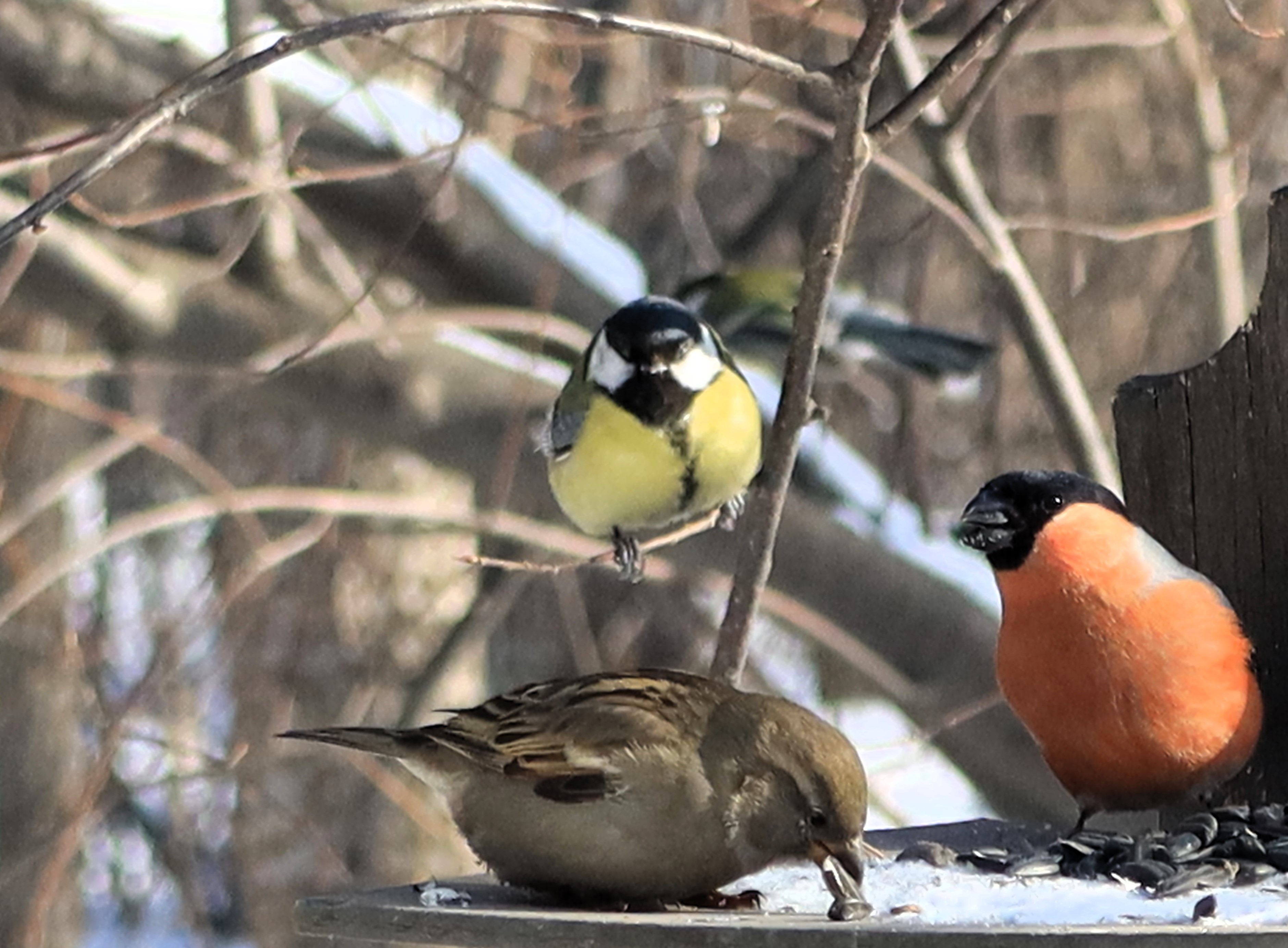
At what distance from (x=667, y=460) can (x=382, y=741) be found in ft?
5.17

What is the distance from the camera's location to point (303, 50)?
1939 millimetres

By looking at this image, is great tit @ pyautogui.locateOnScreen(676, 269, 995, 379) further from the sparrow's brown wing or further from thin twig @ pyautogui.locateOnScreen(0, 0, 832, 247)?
thin twig @ pyautogui.locateOnScreen(0, 0, 832, 247)

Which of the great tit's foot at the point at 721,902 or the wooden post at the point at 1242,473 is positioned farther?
the wooden post at the point at 1242,473

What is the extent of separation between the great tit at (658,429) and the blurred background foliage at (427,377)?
1.55 feet

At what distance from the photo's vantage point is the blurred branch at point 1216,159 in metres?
5.59

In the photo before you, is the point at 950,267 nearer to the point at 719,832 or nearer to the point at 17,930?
the point at 17,930

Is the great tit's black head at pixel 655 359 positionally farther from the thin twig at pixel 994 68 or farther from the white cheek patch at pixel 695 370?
the thin twig at pixel 994 68

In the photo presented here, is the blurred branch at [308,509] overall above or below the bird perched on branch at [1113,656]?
above

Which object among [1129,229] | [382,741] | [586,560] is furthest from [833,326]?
[382,741]

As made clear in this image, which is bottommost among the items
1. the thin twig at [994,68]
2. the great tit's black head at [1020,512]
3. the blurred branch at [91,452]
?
the great tit's black head at [1020,512]

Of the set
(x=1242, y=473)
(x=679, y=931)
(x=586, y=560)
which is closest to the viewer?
(x=679, y=931)

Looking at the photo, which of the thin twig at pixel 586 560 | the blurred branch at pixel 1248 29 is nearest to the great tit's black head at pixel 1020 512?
the thin twig at pixel 586 560

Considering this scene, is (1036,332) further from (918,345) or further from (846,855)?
(846,855)

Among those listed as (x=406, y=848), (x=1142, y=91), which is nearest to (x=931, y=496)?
(x=1142, y=91)
